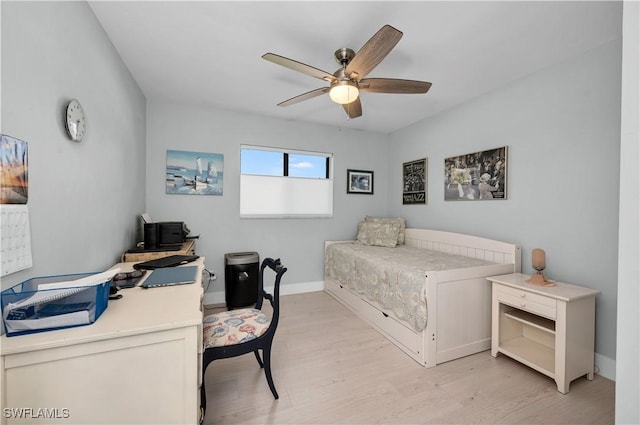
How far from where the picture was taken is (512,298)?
6.68 ft

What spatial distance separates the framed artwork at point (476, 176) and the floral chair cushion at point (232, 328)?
8.41 feet

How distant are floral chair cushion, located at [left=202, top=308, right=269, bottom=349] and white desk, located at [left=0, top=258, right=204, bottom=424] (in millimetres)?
579

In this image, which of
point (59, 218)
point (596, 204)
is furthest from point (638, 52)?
point (59, 218)

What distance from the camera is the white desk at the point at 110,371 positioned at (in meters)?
0.79

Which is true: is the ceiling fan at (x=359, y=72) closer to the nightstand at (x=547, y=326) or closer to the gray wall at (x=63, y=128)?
the gray wall at (x=63, y=128)

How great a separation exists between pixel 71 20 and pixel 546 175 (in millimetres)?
3526

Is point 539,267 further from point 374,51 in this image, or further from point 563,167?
point 374,51

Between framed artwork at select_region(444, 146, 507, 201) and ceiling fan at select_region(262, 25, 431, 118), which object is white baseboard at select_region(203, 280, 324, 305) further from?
ceiling fan at select_region(262, 25, 431, 118)

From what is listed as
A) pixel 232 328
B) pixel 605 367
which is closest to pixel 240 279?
pixel 232 328

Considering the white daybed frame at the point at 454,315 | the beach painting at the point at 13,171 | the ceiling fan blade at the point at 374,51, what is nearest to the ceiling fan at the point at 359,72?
the ceiling fan blade at the point at 374,51

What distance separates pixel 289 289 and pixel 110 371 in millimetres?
2907

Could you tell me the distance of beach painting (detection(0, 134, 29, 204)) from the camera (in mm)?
906

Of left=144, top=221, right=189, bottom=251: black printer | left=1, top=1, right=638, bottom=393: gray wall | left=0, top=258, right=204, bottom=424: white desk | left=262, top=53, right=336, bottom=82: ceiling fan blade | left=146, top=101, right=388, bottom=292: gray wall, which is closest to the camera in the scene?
left=0, top=258, right=204, bottom=424: white desk

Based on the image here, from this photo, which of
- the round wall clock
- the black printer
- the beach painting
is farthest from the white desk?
the black printer
